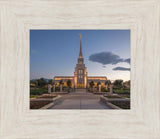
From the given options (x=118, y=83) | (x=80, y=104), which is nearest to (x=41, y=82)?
(x=80, y=104)

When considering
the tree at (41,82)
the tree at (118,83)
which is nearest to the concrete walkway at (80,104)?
the tree at (41,82)

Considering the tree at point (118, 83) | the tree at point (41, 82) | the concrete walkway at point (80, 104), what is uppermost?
the tree at point (41, 82)

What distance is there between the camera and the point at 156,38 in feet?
9.20

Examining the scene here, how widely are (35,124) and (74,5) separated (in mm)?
3118

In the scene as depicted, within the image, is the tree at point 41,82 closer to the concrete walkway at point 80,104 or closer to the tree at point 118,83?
the concrete walkway at point 80,104

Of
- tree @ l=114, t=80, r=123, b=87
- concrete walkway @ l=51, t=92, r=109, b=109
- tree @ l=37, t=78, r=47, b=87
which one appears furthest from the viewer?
tree @ l=114, t=80, r=123, b=87

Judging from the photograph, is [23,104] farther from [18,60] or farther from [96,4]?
[96,4]

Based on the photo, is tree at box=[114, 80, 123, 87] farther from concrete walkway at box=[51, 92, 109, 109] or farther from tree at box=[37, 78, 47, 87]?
tree at box=[37, 78, 47, 87]

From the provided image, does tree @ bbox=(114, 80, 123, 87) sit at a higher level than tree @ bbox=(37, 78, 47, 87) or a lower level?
lower

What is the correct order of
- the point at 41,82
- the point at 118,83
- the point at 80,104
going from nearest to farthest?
the point at 80,104 → the point at 41,82 → the point at 118,83

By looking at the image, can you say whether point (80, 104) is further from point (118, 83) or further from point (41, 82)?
point (118, 83)

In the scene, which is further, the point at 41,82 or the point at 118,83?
the point at 118,83

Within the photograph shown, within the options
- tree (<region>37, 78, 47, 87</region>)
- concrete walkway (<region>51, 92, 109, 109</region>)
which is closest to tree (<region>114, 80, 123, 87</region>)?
concrete walkway (<region>51, 92, 109, 109</region>)

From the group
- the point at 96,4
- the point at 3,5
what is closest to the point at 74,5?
the point at 96,4
